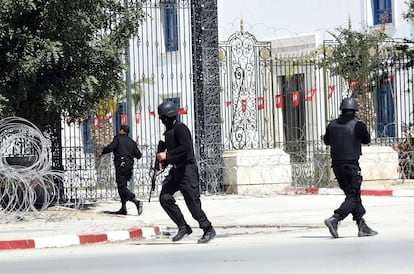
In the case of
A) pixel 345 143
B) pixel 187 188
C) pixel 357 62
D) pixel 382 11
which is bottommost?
pixel 187 188

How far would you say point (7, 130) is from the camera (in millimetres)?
18891

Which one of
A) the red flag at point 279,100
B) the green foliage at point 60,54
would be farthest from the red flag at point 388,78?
the green foliage at point 60,54

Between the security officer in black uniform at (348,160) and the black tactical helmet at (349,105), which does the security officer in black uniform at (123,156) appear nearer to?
the security officer in black uniform at (348,160)

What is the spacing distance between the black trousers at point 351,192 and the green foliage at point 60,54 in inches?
291

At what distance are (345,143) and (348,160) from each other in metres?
0.24

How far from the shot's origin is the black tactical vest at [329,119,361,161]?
48.4ft

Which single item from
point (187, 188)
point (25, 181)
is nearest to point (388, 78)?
point (25, 181)

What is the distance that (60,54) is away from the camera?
20422 mm

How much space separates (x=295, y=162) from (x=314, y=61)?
263 cm

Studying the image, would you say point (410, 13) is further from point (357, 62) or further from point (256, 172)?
point (256, 172)

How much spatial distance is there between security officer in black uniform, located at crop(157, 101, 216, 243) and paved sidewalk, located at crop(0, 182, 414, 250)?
77.8 inches

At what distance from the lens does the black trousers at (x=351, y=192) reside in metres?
14.6

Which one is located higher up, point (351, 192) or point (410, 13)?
point (410, 13)

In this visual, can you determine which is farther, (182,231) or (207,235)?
(182,231)
